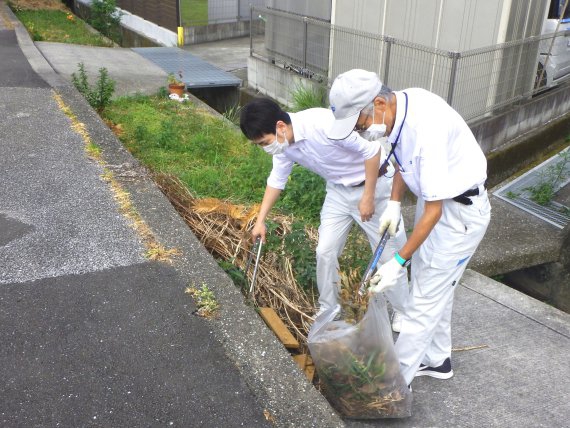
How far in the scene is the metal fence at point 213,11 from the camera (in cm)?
1440

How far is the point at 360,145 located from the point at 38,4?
18534mm

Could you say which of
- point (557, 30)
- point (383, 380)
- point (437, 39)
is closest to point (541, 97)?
point (557, 30)

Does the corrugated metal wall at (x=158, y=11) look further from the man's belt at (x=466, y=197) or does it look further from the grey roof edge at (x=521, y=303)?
the man's belt at (x=466, y=197)

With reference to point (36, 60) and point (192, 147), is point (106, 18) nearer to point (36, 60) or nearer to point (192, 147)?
point (36, 60)

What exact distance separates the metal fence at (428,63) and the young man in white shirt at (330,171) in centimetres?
331

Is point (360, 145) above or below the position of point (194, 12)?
above

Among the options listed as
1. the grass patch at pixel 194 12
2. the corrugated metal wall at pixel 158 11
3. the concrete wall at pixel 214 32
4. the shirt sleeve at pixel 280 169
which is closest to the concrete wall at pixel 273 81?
the corrugated metal wall at pixel 158 11

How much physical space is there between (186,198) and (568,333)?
3114 mm

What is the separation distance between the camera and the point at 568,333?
3818 mm

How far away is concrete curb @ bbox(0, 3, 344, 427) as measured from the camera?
8.93ft

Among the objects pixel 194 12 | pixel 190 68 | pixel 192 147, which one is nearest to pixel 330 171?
pixel 192 147

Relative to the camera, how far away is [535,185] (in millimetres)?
6344

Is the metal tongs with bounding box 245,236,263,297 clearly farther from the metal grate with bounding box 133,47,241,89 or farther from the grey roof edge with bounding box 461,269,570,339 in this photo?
the metal grate with bounding box 133,47,241,89

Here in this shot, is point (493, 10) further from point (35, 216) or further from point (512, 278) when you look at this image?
point (35, 216)
